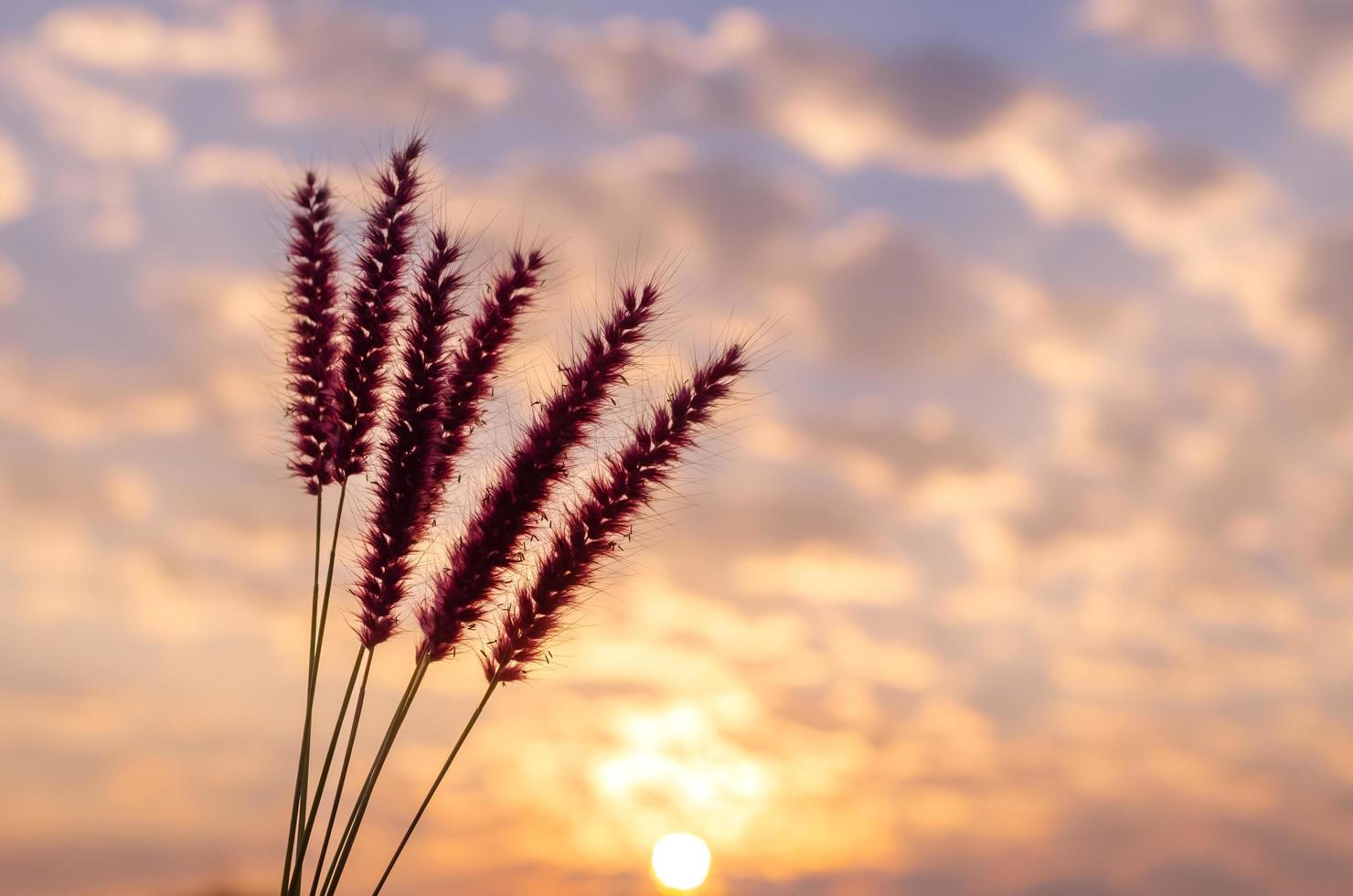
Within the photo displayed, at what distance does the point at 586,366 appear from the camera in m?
4.23

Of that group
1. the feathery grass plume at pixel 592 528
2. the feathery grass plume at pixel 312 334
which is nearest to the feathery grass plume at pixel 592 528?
the feathery grass plume at pixel 592 528

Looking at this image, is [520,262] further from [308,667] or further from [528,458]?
[308,667]

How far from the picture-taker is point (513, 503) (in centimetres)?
416

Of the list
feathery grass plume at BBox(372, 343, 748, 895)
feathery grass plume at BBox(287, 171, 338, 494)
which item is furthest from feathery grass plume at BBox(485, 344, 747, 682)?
feathery grass plume at BBox(287, 171, 338, 494)

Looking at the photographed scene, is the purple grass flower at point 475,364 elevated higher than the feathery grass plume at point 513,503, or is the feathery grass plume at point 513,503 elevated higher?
the purple grass flower at point 475,364

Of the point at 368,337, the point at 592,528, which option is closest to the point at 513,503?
the point at 592,528

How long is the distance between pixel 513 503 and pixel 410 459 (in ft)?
1.25

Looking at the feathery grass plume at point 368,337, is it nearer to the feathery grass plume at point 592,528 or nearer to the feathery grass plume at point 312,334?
the feathery grass plume at point 312,334

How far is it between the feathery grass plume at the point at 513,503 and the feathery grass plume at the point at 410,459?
0.53ft

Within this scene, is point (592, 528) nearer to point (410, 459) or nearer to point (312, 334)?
point (410, 459)

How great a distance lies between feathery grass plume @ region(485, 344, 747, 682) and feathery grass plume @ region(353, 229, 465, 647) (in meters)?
0.39

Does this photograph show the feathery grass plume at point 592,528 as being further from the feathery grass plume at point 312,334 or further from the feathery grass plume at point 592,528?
the feathery grass plume at point 312,334

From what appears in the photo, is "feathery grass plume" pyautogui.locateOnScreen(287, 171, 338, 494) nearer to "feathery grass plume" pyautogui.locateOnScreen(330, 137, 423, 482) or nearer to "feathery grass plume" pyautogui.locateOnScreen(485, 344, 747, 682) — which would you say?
"feathery grass plume" pyautogui.locateOnScreen(330, 137, 423, 482)

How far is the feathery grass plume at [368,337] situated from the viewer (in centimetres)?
441
